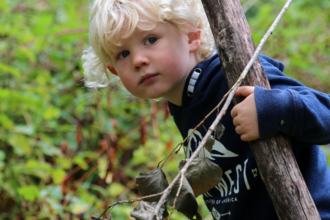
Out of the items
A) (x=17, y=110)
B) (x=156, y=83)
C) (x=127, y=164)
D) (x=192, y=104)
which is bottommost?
(x=127, y=164)

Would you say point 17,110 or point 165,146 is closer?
point 165,146

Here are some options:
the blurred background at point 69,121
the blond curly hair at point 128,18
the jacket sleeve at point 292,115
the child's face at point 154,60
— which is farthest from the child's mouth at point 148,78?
the blurred background at point 69,121

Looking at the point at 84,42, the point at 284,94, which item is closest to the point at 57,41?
the point at 84,42

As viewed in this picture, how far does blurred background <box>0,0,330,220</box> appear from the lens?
182 cm

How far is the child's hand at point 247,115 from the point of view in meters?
0.69

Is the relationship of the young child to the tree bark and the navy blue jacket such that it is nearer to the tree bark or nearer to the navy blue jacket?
the navy blue jacket

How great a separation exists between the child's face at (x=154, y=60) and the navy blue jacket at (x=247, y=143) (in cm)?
10

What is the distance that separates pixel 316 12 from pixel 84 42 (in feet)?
7.33

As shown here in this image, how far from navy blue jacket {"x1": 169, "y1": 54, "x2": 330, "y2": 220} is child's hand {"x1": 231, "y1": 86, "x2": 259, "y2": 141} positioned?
0.02 metres

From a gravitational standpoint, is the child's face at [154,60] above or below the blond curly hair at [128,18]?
below

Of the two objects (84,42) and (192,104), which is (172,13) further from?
(84,42)

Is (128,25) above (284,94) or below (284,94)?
above

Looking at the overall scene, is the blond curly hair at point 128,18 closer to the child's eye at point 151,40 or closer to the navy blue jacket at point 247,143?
the child's eye at point 151,40

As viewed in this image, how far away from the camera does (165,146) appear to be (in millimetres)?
2031
